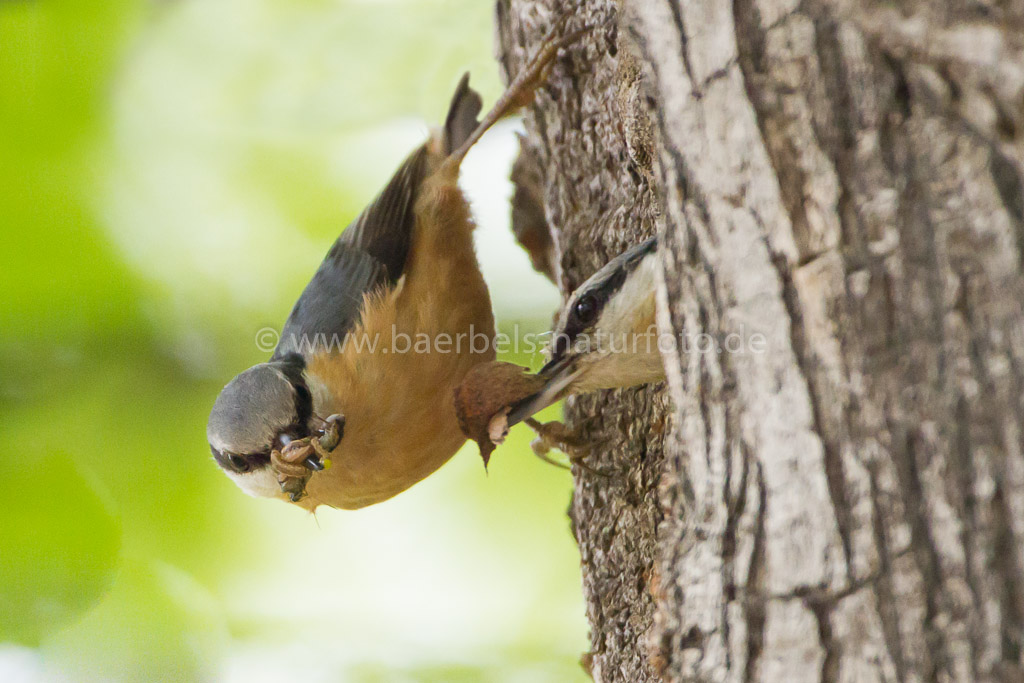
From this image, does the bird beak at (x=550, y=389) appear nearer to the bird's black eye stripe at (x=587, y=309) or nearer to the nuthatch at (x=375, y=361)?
the bird's black eye stripe at (x=587, y=309)

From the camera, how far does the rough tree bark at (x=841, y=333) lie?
3.16 feet

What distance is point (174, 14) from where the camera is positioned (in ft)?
9.70

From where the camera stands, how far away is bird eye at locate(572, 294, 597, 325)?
2.07m

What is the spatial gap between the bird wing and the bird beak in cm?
76

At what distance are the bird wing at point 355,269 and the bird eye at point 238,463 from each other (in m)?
0.40

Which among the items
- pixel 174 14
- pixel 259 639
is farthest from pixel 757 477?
pixel 174 14

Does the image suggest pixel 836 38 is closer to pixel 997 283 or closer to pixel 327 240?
pixel 997 283

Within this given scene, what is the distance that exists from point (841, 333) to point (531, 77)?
5.53ft

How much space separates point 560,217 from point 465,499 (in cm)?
129

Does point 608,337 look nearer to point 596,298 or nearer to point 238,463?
point 596,298

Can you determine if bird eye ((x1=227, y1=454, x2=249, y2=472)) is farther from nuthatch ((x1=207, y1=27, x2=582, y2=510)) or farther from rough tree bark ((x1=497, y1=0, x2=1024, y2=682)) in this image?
rough tree bark ((x1=497, y1=0, x2=1024, y2=682))

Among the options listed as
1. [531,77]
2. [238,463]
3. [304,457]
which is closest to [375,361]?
[304,457]

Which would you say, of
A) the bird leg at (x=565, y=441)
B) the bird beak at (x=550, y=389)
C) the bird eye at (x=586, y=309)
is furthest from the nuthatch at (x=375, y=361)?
the bird eye at (x=586, y=309)

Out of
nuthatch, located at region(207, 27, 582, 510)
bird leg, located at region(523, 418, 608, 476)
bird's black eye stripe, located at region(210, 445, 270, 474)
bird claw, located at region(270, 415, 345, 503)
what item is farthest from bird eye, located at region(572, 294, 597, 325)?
bird's black eye stripe, located at region(210, 445, 270, 474)
